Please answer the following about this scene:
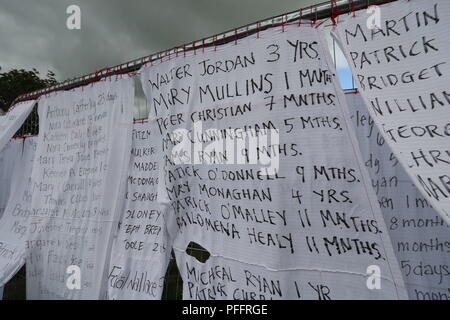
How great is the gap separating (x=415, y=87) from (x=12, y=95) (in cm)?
1631

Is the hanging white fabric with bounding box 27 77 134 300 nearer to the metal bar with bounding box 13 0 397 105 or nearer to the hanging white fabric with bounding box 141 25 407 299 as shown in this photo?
the metal bar with bounding box 13 0 397 105

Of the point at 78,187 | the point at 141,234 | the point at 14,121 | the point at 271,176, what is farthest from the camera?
the point at 14,121

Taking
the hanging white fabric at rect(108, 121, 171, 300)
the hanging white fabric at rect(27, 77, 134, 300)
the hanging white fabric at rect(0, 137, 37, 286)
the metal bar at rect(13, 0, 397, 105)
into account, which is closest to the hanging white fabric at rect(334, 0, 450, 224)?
the metal bar at rect(13, 0, 397, 105)

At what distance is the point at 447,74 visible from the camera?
904 millimetres

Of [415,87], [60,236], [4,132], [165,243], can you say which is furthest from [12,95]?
[415,87]

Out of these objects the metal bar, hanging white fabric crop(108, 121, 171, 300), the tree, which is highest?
the tree

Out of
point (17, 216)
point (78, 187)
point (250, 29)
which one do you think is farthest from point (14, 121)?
point (250, 29)

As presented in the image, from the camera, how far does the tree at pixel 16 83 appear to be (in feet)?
43.1

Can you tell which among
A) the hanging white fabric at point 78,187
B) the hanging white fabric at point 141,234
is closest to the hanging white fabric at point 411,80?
the hanging white fabric at point 141,234

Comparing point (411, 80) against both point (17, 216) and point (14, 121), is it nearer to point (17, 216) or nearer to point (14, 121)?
point (14, 121)

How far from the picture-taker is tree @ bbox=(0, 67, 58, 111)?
1312 centimetres

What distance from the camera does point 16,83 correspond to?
13461 millimetres

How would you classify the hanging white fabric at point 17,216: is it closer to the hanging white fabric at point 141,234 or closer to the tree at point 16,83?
the hanging white fabric at point 141,234
